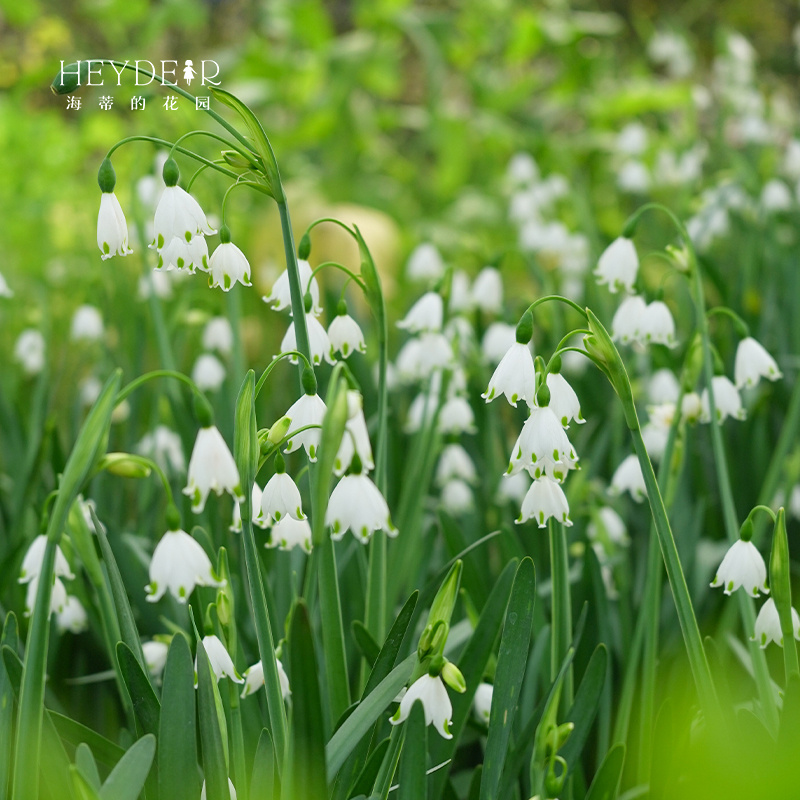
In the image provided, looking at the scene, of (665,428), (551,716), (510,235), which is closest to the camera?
(551,716)

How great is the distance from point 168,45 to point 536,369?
25.4 feet

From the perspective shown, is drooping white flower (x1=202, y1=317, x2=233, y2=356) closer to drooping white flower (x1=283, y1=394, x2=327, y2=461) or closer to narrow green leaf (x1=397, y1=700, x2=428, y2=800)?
drooping white flower (x1=283, y1=394, x2=327, y2=461)

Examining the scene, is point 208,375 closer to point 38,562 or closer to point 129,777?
point 38,562

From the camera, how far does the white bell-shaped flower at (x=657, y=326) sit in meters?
1.47

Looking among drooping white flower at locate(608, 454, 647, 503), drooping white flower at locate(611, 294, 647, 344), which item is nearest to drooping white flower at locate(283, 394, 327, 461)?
drooping white flower at locate(611, 294, 647, 344)

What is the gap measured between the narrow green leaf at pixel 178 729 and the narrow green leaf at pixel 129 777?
0.22 ft

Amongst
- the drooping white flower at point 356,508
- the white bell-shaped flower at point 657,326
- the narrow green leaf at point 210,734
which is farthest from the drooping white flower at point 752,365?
the narrow green leaf at point 210,734

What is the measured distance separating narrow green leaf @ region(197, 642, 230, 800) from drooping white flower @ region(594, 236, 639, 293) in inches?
35.9

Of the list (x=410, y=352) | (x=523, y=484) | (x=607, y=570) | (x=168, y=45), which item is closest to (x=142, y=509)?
(x=410, y=352)

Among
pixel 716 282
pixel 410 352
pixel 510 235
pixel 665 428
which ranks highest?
pixel 510 235

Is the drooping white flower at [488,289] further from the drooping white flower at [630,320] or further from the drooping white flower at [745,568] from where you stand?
the drooping white flower at [745,568]

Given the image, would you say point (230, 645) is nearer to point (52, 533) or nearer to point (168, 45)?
point (52, 533)

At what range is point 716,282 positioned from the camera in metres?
2.51

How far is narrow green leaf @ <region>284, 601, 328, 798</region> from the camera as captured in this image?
933 millimetres
